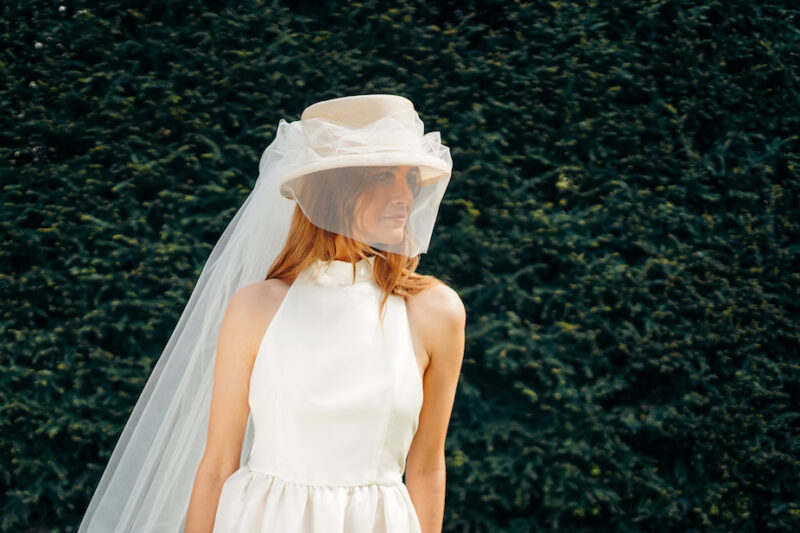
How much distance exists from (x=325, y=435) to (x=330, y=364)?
17 cm

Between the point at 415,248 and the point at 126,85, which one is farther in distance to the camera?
the point at 126,85

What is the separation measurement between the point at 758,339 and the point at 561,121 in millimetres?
1426

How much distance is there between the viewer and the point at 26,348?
353 centimetres

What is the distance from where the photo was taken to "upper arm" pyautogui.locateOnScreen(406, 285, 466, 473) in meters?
1.93

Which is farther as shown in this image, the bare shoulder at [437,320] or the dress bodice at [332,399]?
the bare shoulder at [437,320]

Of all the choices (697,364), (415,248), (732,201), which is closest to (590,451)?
(697,364)

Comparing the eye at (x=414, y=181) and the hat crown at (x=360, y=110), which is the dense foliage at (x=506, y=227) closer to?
the eye at (x=414, y=181)

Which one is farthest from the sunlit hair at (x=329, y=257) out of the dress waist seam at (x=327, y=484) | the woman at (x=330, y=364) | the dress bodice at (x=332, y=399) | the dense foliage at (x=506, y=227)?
the dense foliage at (x=506, y=227)

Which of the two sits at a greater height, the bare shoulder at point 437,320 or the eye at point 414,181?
the eye at point 414,181

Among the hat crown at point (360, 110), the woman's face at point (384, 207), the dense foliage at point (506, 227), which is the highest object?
the hat crown at point (360, 110)

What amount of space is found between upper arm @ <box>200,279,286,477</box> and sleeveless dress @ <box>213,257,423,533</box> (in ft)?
0.08

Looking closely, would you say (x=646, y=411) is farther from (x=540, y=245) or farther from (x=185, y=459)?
(x=185, y=459)

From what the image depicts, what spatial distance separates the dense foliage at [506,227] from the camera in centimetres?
355

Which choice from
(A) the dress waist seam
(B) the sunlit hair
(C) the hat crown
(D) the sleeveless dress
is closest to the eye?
(B) the sunlit hair
